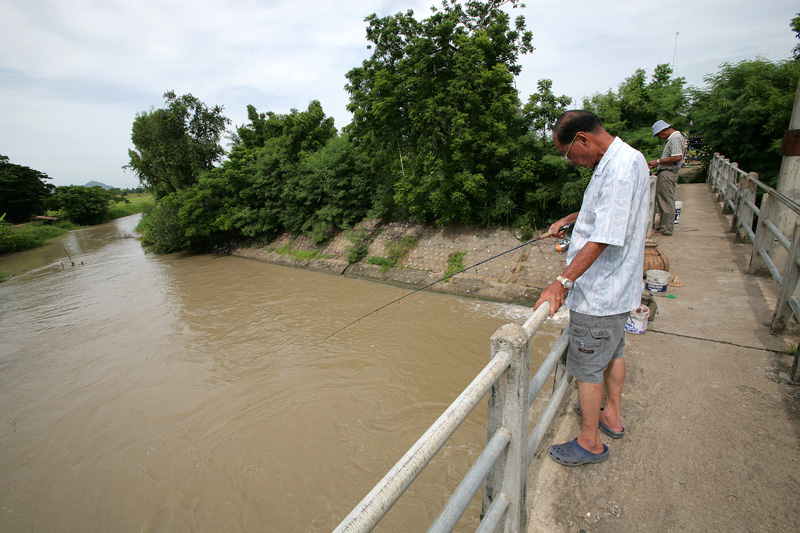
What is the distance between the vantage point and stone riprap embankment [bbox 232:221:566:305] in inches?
370

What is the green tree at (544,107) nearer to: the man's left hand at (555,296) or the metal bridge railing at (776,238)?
the metal bridge railing at (776,238)

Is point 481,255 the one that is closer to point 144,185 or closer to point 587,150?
point 587,150

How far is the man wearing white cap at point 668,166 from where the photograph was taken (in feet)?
18.7

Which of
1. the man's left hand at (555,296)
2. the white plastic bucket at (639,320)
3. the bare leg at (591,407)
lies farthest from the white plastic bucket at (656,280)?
the man's left hand at (555,296)

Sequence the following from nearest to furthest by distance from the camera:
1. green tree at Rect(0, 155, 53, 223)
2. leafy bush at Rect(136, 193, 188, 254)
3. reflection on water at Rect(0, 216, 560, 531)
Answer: reflection on water at Rect(0, 216, 560, 531) < leafy bush at Rect(136, 193, 188, 254) < green tree at Rect(0, 155, 53, 223)

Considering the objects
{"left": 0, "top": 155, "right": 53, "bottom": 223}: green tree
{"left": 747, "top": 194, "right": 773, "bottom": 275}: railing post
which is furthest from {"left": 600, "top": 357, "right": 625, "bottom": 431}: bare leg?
{"left": 0, "top": 155, "right": 53, "bottom": 223}: green tree

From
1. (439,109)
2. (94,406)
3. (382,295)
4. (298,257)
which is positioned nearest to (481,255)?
(382,295)

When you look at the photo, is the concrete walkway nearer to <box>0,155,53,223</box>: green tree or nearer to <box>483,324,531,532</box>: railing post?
<box>483,324,531,532</box>: railing post

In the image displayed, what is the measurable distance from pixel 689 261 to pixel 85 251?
109ft

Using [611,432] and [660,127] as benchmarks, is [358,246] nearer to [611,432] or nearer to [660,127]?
[660,127]

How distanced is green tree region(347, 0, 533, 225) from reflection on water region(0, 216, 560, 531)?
3.62 meters

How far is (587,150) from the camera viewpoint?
6.09 ft

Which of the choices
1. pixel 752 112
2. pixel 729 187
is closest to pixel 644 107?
pixel 752 112

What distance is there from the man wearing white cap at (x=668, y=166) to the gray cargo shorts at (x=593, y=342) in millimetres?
5106
